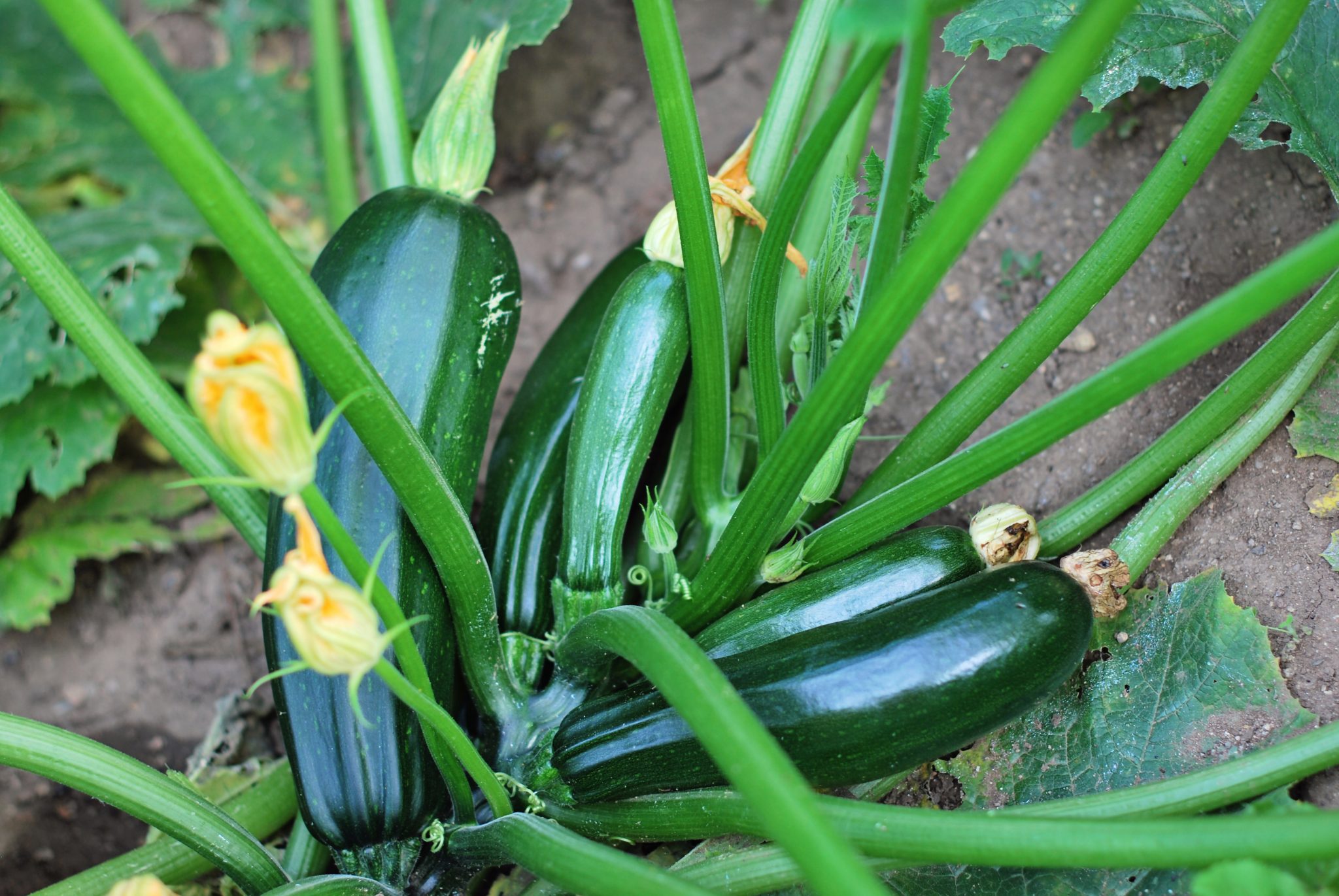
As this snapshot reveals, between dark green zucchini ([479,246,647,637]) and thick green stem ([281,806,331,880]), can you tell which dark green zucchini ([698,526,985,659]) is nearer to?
dark green zucchini ([479,246,647,637])

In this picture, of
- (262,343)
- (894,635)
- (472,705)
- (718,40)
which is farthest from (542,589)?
(718,40)

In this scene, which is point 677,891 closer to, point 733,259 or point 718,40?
point 733,259

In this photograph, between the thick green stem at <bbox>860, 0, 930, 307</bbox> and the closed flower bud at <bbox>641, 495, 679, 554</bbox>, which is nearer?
the thick green stem at <bbox>860, 0, 930, 307</bbox>

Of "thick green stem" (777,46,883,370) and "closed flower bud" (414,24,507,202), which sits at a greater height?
"closed flower bud" (414,24,507,202)

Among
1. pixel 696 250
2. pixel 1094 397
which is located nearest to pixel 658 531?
pixel 696 250

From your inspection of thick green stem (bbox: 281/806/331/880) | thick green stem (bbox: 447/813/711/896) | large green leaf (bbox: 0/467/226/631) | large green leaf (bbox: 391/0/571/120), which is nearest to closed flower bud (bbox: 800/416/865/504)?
thick green stem (bbox: 447/813/711/896)
